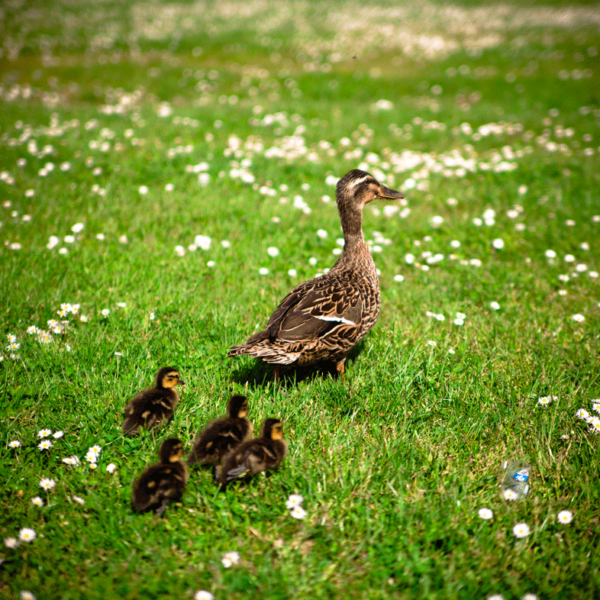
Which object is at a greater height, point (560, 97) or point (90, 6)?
Result: point (90, 6)

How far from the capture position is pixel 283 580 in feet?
8.36

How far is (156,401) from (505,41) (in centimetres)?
2706

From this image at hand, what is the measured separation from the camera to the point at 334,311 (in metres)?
3.91

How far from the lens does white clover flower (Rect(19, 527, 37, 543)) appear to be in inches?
107

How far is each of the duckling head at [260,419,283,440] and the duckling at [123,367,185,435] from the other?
82cm

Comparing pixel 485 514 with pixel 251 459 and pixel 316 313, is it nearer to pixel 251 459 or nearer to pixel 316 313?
pixel 251 459

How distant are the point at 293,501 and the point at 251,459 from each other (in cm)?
38

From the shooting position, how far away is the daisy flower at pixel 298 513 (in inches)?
111

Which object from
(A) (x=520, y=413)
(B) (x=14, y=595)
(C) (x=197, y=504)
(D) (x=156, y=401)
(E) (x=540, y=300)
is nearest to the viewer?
(B) (x=14, y=595)

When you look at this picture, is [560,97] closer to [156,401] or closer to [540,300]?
[540,300]

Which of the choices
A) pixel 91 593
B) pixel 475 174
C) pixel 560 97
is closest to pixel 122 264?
pixel 91 593

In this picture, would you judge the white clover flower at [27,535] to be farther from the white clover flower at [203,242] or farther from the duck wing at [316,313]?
the white clover flower at [203,242]

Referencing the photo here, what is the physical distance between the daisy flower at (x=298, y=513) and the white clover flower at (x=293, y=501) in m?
0.02

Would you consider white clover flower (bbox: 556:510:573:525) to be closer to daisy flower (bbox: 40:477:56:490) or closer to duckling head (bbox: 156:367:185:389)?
duckling head (bbox: 156:367:185:389)
